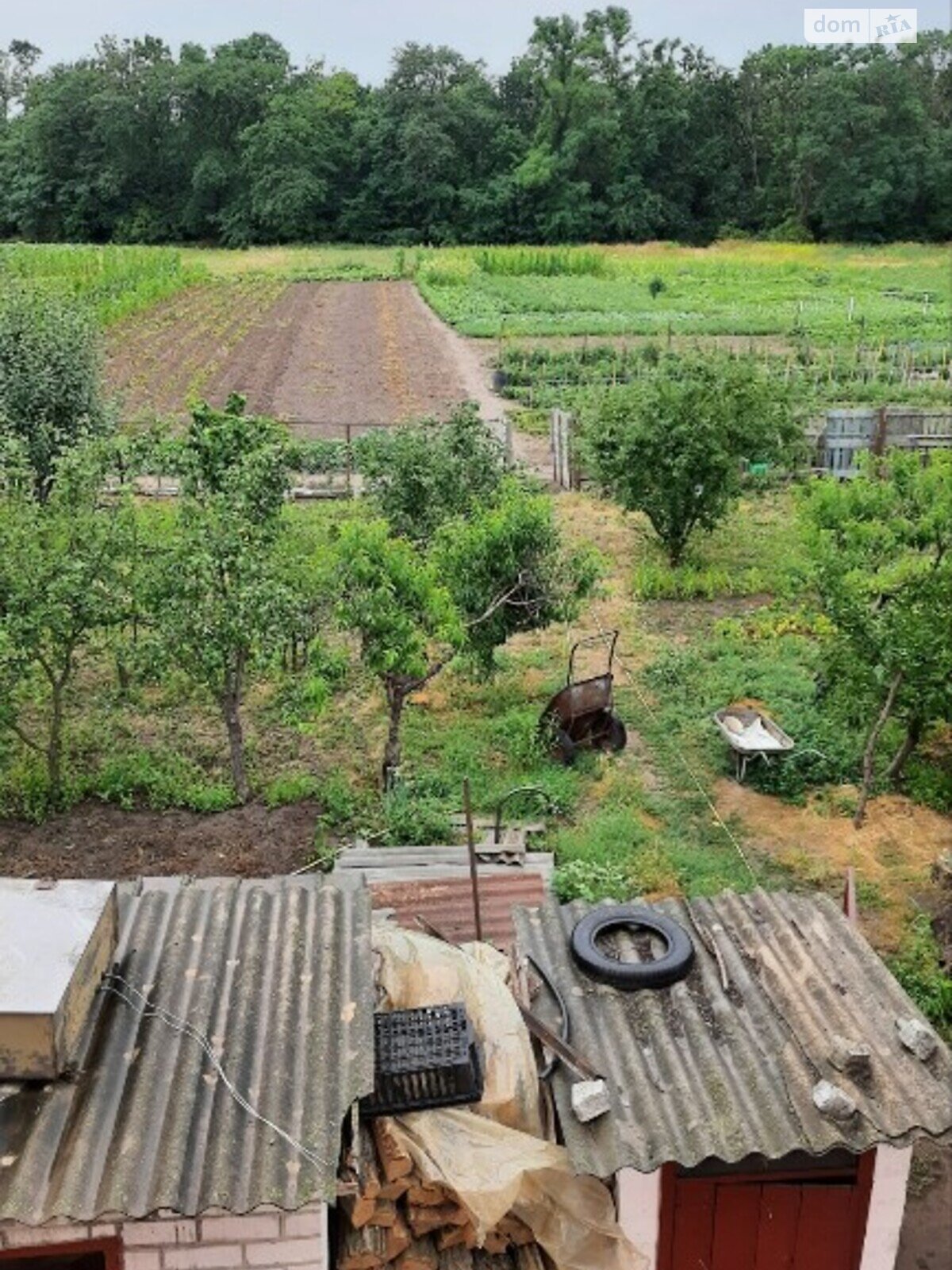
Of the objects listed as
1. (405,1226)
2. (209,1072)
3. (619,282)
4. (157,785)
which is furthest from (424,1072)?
(619,282)

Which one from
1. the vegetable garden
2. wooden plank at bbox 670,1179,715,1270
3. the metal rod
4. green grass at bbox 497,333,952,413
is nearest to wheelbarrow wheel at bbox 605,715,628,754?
the vegetable garden

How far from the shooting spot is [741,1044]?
240 inches

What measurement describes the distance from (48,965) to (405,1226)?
201cm

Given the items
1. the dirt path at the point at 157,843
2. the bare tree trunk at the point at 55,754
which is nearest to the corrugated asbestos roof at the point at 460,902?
the dirt path at the point at 157,843

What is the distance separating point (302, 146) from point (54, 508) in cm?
6913

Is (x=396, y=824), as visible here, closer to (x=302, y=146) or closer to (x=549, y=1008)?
(x=549, y=1008)

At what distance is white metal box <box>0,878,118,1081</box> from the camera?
5004 millimetres

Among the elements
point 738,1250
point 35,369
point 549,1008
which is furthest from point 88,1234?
point 35,369

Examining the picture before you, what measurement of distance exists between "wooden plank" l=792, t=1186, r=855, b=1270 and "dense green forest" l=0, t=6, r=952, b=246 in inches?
2847

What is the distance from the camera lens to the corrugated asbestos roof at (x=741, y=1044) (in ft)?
18.2

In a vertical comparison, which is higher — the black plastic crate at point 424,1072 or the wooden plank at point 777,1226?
the black plastic crate at point 424,1072

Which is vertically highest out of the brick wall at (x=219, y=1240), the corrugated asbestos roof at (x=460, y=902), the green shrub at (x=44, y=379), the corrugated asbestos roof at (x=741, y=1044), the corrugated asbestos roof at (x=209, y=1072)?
the green shrub at (x=44, y=379)

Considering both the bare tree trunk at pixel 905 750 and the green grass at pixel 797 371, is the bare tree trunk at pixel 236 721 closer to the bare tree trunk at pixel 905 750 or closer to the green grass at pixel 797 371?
the bare tree trunk at pixel 905 750

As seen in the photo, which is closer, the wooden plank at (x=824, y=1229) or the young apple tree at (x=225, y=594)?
Result: the wooden plank at (x=824, y=1229)
